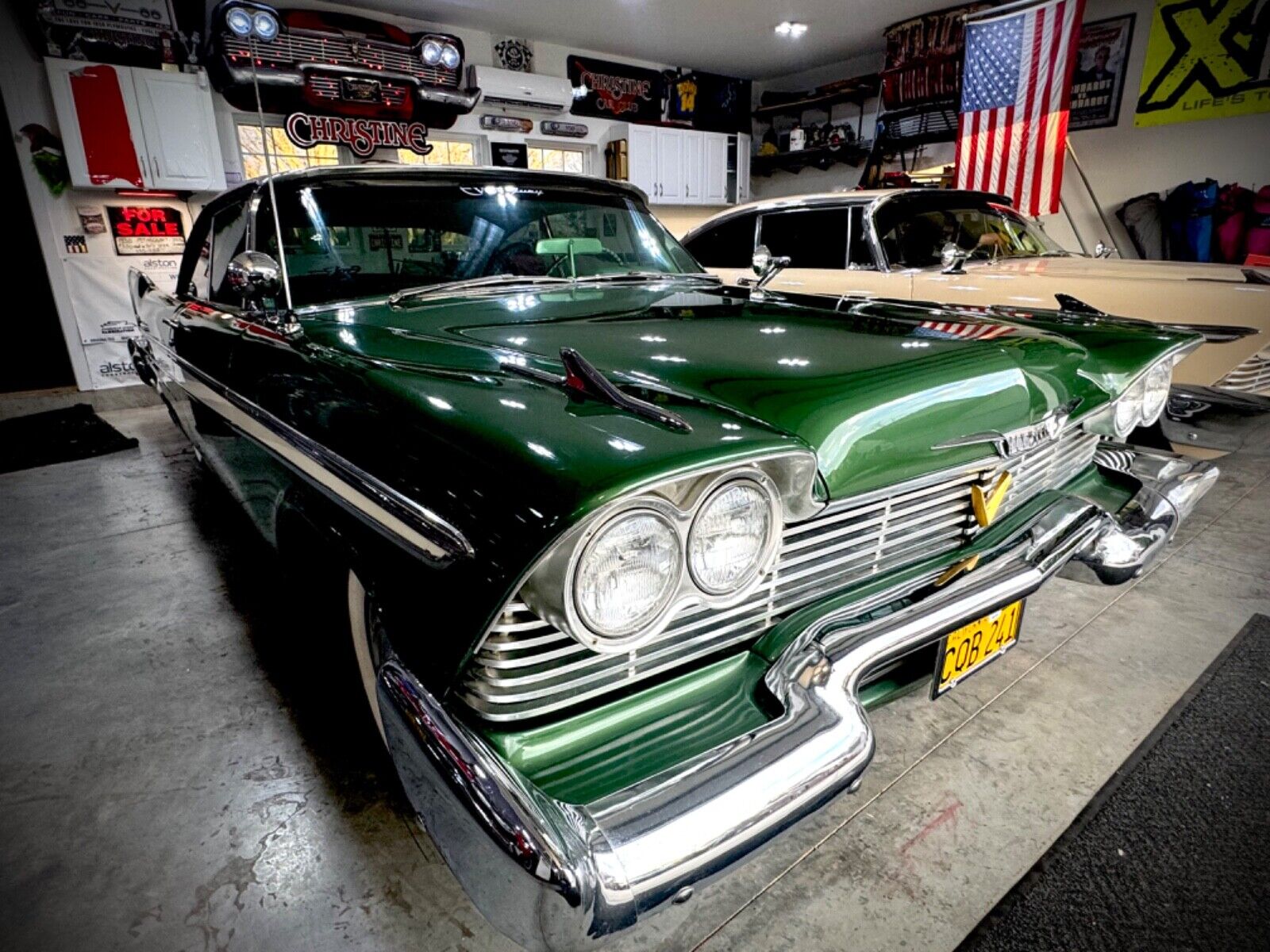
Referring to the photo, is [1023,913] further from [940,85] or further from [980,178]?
[940,85]

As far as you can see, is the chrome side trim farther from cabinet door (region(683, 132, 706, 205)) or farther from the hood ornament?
cabinet door (region(683, 132, 706, 205))

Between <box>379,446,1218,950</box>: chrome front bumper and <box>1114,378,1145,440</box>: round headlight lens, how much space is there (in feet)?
3.67

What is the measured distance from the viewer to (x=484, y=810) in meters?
0.83

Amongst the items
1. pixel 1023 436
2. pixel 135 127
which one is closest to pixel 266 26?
pixel 135 127

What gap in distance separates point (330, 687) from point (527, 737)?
1.29 meters

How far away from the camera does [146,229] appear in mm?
6223

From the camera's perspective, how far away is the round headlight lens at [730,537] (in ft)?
3.21

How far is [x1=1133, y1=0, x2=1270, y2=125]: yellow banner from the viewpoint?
18.6 feet

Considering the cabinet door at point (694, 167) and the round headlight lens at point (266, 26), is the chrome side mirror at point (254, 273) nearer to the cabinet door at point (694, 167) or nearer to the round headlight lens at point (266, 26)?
the round headlight lens at point (266, 26)

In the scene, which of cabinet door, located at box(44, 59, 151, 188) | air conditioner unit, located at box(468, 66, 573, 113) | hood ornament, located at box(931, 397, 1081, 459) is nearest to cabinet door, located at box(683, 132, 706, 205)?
air conditioner unit, located at box(468, 66, 573, 113)

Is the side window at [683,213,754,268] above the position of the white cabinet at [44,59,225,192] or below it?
below

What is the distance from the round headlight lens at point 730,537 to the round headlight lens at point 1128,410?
4.45 ft

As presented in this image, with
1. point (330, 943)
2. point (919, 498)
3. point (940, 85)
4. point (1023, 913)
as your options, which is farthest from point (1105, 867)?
point (940, 85)

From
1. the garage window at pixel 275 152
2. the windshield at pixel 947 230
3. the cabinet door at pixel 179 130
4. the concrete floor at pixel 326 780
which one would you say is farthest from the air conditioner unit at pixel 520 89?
the concrete floor at pixel 326 780
